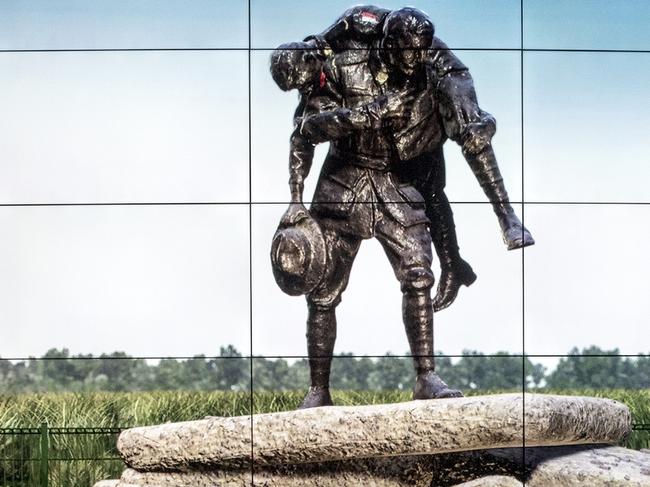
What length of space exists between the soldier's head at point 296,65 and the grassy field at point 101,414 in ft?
5.81

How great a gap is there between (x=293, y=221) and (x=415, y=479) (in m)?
1.22

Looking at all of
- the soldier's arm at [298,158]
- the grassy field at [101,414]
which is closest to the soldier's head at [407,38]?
the soldier's arm at [298,158]

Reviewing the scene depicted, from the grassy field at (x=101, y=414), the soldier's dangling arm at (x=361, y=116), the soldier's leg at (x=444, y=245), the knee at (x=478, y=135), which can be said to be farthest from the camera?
the grassy field at (x=101, y=414)

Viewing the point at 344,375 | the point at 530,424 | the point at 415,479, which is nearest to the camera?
the point at 530,424

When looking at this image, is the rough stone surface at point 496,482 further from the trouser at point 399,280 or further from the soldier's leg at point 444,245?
the soldier's leg at point 444,245

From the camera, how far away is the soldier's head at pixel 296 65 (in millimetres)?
7547

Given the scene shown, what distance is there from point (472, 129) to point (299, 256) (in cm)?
90

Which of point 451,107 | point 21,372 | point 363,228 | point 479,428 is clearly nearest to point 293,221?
point 363,228

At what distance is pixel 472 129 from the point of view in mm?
7312

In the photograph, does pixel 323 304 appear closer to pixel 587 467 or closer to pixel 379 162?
pixel 379 162

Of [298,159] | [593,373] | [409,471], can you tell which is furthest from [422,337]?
[593,373]

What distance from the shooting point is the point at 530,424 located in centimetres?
675

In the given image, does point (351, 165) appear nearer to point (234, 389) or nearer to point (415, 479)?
point (415, 479)

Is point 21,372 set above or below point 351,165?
below
